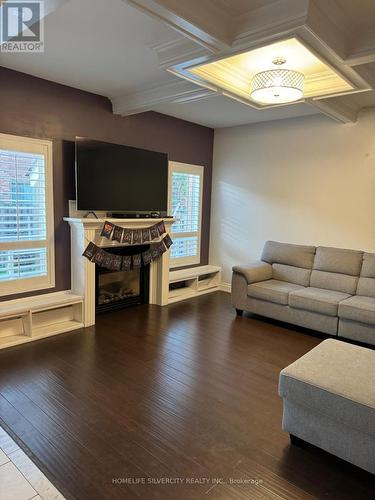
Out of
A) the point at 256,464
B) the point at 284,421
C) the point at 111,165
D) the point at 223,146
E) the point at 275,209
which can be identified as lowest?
the point at 256,464

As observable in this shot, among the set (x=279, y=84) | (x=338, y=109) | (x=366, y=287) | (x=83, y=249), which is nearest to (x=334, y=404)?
(x=279, y=84)

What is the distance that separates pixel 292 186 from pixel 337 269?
141 centimetres

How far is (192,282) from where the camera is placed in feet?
18.4

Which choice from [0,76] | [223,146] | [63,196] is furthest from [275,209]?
Result: [0,76]

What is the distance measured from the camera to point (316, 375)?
203 cm

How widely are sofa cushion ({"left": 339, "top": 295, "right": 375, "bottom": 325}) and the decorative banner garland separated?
7.89 ft

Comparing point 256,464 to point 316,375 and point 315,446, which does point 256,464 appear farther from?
point 316,375

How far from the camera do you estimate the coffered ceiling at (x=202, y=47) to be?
81.4 inches

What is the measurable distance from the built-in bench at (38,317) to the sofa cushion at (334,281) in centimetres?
295

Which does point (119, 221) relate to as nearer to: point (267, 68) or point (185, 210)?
point (185, 210)

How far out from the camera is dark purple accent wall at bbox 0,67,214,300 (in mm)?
3510

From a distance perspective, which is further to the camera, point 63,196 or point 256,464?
point 63,196

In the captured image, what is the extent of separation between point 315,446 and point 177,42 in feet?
9.58

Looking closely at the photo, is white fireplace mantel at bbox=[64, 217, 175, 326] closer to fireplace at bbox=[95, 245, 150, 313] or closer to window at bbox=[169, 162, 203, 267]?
fireplace at bbox=[95, 245, 150, 313]
